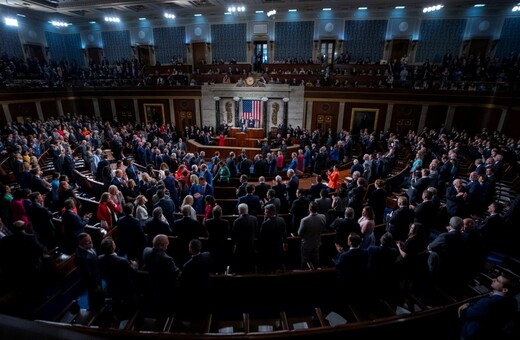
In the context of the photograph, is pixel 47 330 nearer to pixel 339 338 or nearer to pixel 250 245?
pixel 339 338

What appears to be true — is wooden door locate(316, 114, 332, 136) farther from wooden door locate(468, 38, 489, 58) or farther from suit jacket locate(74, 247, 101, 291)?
suit jacket locate(74, 247, 101, 291)

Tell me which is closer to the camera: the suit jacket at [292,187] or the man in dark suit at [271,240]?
the man in dark suit at [271,240]

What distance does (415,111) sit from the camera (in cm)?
1570

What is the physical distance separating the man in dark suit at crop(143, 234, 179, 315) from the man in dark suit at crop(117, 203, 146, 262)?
118 centimetres

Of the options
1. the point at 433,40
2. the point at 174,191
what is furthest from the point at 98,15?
the point at 433,40

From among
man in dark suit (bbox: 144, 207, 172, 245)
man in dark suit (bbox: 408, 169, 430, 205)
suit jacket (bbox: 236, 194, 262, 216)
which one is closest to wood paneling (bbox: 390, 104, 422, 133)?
man in dark suit (bbox: 408, 169, 430, 205)

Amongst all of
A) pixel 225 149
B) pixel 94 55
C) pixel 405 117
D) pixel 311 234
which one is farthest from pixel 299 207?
pixel 94 55

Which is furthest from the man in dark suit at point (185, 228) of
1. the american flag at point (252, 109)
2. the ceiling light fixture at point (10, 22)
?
the ceiling light fixture at point (10, 22)

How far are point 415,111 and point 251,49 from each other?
12.7 meters

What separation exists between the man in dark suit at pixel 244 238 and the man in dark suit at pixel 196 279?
3.55 feet

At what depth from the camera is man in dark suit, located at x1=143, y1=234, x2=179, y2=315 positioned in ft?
9.87

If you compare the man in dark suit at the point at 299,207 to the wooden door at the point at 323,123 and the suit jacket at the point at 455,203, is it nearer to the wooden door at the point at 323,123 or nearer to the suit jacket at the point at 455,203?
the suit jacket at the point at 455,203

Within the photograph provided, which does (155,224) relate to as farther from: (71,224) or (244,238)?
(71,224)

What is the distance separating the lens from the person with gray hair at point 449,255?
3.63 m
